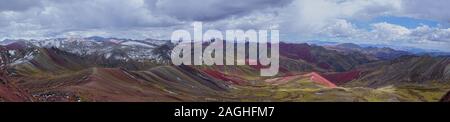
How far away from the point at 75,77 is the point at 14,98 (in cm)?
11455
